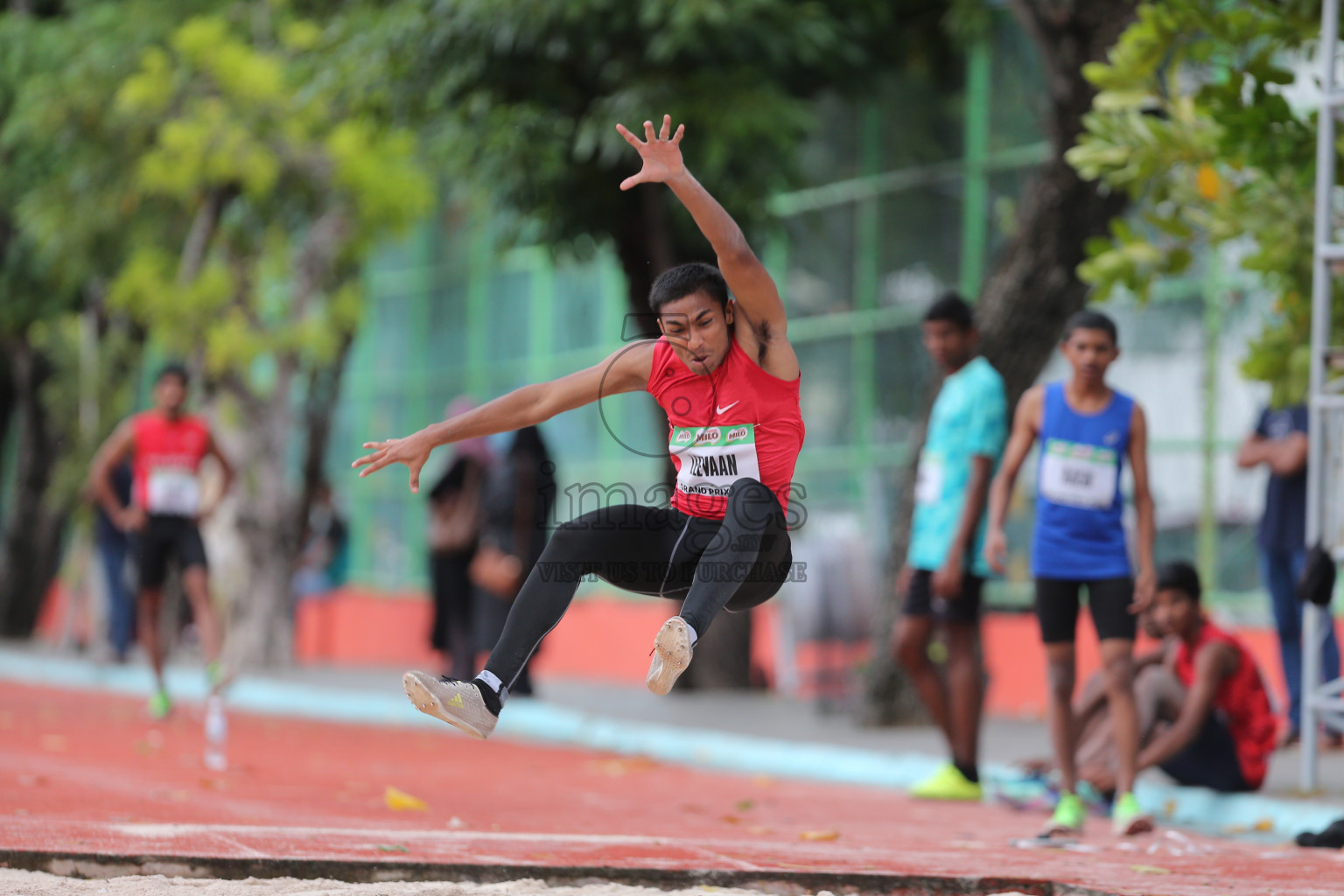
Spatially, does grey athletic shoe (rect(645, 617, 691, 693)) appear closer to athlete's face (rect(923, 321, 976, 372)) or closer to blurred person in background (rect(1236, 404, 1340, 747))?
athlete's face (rect(923, 321, 976, 372))

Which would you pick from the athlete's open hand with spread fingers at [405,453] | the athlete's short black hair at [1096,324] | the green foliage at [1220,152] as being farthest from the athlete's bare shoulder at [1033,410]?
the athlete's open hand with spread fingers at [405,453]

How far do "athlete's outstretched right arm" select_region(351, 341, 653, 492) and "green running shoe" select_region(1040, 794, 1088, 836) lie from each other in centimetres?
237

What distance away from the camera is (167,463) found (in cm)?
1045

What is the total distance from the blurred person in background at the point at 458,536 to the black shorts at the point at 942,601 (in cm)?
539

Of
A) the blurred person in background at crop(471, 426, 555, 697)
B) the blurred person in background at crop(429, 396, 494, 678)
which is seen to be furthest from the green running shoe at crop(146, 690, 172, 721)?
the blurred person in background at crop(429, 396, 494, 678)

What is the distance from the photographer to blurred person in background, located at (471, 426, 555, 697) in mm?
11789

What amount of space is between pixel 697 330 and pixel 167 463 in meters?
6.50

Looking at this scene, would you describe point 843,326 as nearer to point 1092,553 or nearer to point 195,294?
point 195,294

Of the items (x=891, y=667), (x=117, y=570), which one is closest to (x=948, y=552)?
(x=891, y=667)

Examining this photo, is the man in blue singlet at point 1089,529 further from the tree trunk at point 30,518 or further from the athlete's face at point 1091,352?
the tree trunk at point 30,518

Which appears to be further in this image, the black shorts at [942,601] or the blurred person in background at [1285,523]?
the blurred person in background at [1285,523]

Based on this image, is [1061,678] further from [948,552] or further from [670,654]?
[670,654]

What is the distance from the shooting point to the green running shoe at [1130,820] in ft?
20.0

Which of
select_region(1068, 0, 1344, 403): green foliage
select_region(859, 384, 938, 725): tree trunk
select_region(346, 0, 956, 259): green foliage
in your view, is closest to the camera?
select_region(1068, 0, 1344, 403): green foliage
